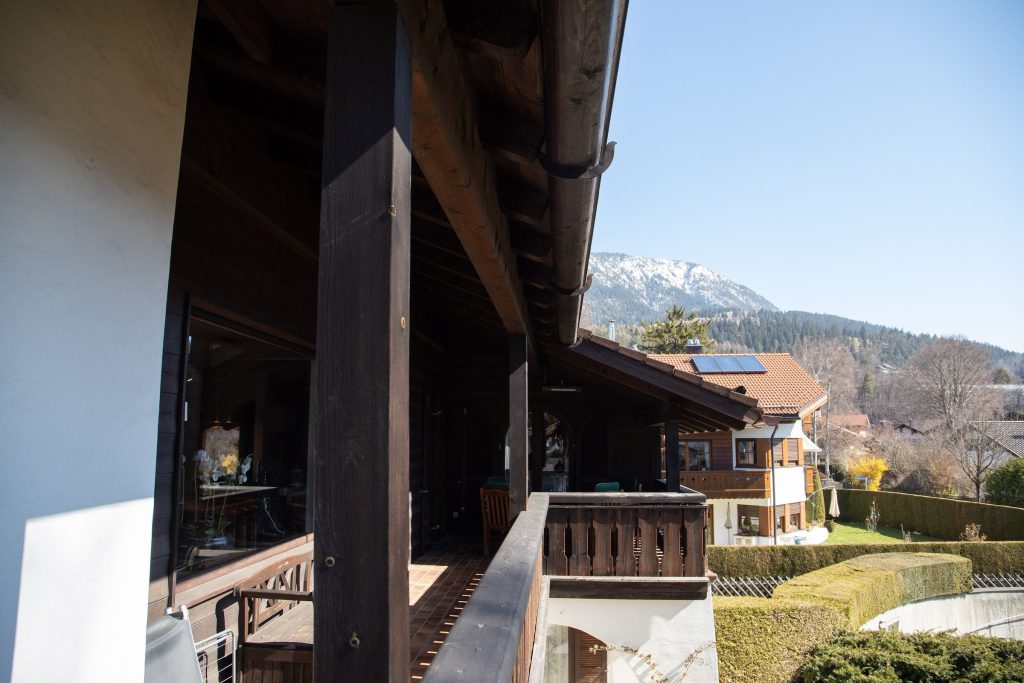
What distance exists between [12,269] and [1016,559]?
21922 mm

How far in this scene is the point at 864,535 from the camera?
25859 millimetres

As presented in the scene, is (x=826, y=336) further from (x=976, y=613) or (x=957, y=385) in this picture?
(x=976, y=613)

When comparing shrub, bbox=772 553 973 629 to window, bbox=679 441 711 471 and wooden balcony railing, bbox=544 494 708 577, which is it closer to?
wooden balcony railing, bbox=544 494 708 577

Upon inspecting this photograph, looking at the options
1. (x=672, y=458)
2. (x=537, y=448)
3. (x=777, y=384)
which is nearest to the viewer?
(x=672, y=458)

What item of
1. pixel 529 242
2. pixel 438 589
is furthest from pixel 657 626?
pixel 529 242

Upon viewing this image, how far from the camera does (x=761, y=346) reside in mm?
114000

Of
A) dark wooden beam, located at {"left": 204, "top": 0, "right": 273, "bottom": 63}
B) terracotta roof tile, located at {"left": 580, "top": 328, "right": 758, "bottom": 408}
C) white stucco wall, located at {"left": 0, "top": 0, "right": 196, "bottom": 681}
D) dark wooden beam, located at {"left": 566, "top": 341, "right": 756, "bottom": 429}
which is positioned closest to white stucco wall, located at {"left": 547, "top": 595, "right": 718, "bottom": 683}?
dark wooden beam, located at {"left": 566, "top": 341, "right": 756, "bottom": 429}

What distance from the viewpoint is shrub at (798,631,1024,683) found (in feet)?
24.8

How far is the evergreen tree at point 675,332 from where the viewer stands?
130 ft

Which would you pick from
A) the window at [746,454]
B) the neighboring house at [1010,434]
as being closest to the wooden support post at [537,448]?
the window at [746,454]

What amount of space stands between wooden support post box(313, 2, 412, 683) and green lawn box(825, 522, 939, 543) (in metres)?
27.1

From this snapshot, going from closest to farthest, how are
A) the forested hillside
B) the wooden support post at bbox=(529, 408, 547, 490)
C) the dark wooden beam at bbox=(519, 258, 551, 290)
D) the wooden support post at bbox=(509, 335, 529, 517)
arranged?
1. the dark wooden beam at bbox=(519, 258, 551, 290)
2. the wooden support post at bbox=(509, 335, 529, 517)
3. the wooden support post at bbox=(529, 408, 547, 490)
4. the forested hillside

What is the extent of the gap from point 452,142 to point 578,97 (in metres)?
0.45

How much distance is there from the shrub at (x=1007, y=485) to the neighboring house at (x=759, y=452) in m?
6.46
